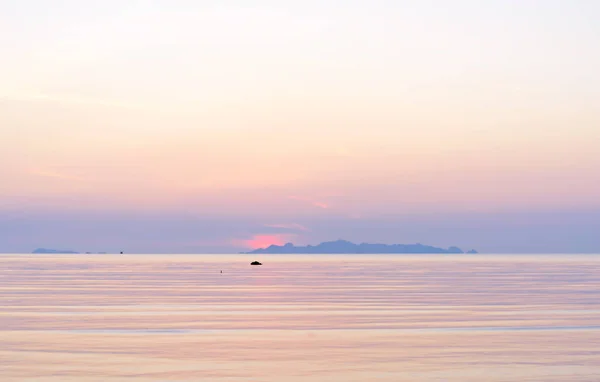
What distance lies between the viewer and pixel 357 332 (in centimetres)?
3691

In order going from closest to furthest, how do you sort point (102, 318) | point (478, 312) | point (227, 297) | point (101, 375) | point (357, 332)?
point (101, 375)
point (357, 332)
point (102, 318)
point (478, 312)
point (227, 297)

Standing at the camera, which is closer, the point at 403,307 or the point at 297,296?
the point at 403,307

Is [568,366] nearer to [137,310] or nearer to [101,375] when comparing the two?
[101,375]

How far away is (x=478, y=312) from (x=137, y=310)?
18.1 m

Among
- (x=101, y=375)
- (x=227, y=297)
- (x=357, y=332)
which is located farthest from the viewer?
(x=227, y=297)

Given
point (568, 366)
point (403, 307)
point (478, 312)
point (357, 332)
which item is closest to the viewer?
point (568, 366)

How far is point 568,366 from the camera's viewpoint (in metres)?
27.5

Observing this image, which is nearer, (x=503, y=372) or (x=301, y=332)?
(x=503, y=372)

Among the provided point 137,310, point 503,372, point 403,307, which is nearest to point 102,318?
point 137,310

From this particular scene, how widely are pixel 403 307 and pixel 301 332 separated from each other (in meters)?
14.8

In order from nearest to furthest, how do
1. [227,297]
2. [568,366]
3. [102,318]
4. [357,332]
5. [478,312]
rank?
[568,366] < [357,332] < [102,318] < [478,312] < [227,297]

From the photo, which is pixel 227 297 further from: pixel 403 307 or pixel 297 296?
pixel 403 307

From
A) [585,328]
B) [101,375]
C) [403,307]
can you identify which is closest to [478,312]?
[403,307]

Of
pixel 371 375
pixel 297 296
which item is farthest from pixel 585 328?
pixel 297 296
